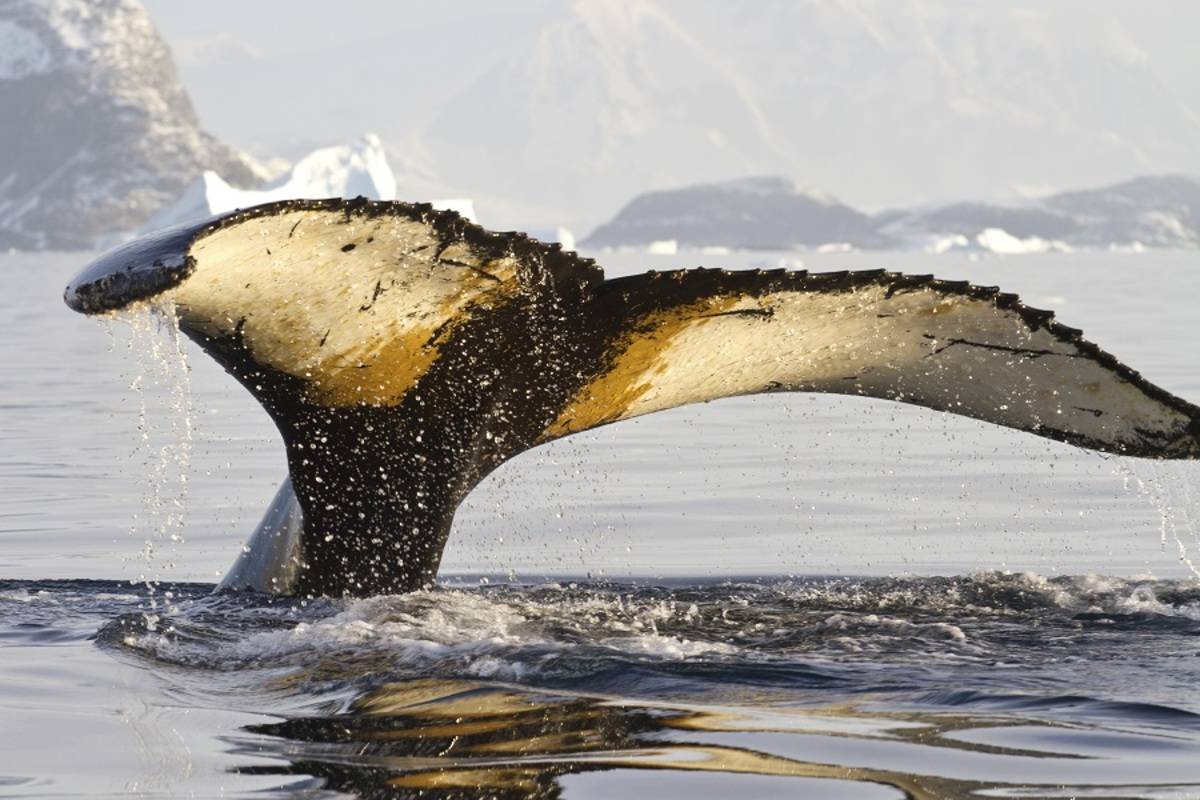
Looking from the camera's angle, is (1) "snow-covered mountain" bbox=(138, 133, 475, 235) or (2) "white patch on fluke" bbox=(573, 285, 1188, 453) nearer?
(2) "white patch on fluke" bbox=(573, 285, 1188, 453)

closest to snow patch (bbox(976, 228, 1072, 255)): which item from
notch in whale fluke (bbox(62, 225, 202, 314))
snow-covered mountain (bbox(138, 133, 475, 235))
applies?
snow-covered mountain (bbox(138, 133, 475, 235))

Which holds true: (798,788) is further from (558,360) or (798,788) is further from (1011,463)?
(1011,463)

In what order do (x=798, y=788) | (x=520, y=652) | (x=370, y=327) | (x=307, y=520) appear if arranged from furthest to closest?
1. (x=307, y=520)
2. (x=520, y=652)
3. (x=370, y=327)
4. (x=798, y=788)

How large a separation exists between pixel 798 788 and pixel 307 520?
7.33 feet

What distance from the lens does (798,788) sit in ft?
12.2

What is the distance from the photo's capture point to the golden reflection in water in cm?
368

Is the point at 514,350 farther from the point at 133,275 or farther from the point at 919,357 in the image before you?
the point at 133,275

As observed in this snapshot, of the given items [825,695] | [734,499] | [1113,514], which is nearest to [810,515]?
[734,499]

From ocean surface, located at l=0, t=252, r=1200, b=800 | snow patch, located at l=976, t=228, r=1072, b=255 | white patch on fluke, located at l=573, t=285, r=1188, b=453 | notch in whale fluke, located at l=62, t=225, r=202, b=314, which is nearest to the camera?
ocean surface, located at l=0, t=252, r=1200, b=800

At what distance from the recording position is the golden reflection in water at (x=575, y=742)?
12.1 feet

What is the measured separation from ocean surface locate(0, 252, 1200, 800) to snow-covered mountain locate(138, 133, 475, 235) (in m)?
45.3

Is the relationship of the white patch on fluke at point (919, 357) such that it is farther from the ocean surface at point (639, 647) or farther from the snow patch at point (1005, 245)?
the snow patch at point (1005, 245)

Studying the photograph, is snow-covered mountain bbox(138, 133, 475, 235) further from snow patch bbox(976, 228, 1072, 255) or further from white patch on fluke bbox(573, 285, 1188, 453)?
white patch on fluke bbox(573, 285, 1188, 453)

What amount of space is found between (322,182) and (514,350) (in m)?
73.4
